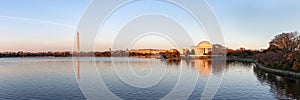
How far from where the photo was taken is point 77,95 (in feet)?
61.6

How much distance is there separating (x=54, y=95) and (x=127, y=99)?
4941 mm

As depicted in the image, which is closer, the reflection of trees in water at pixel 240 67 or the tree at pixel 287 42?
the reflection of trees in water at pixel 240 67

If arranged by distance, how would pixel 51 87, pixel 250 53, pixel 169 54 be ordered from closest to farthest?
1. pixel 51 87
2. pixel 250 53
3. pixel 169 54

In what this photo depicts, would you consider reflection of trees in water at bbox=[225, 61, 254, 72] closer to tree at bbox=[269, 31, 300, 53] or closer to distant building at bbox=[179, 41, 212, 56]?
tree at bbox=[269, 31, 300, 53]

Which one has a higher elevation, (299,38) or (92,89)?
(299,38)

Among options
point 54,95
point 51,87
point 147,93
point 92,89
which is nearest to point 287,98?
point 147,93

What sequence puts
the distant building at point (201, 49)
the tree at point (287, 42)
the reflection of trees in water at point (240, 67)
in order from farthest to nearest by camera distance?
the distant building at point (201, 49), the tree at point (287, 42), the reflection of trees in water at point (240, 67)

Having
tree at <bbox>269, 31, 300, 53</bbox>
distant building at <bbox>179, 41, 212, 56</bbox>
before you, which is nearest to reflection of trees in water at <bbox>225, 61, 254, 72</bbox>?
tree at <bbox>269, 31, 300, 53</bbox>

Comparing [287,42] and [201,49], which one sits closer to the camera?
[287,42]

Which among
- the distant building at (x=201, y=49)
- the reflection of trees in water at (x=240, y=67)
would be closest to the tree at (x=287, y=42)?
the reflection of trees in water at (x=240, y=67)

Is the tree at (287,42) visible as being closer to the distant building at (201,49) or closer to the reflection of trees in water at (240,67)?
the reflection of trees in water at (240,67)

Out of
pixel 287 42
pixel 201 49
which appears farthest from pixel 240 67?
pixel 201 49

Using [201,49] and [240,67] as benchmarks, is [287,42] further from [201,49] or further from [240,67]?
[201,49]

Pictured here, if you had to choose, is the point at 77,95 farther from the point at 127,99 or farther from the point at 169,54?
the point at 169,54
